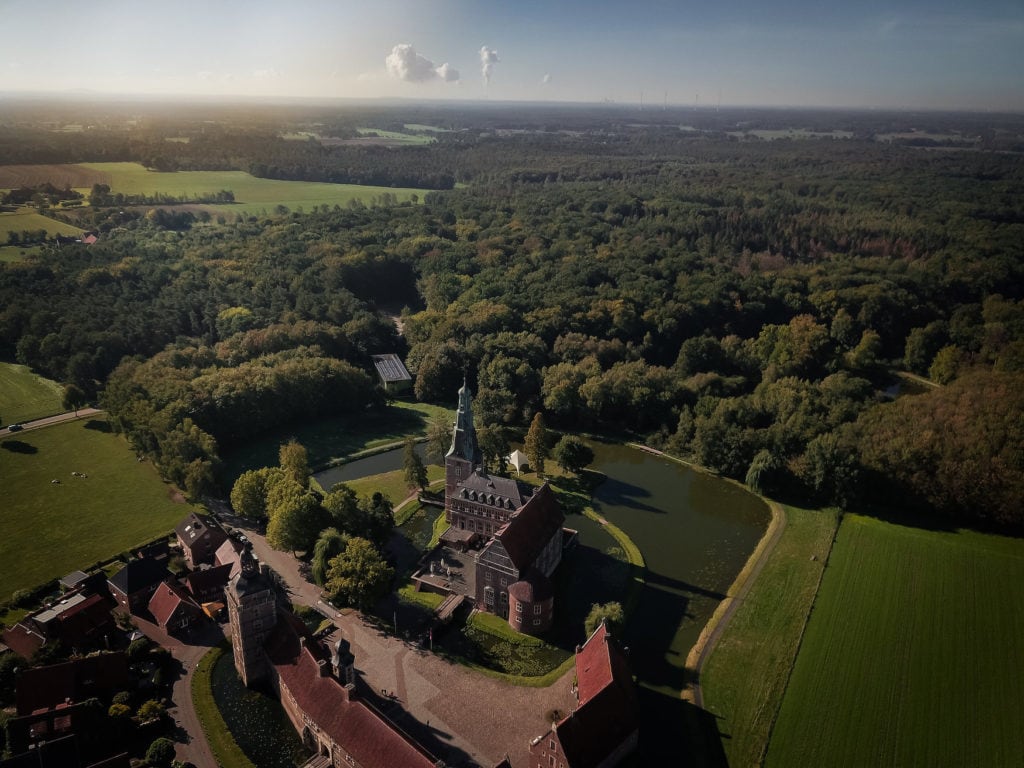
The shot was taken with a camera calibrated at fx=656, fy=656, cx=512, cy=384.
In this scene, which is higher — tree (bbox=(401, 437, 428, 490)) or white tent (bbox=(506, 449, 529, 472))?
tree (bbox=(401, 437, 428, 490))

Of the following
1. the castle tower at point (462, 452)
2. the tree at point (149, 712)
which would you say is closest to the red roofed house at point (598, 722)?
the castle tower at point (462, 452)

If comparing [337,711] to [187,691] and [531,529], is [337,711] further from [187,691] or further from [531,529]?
[531,529]

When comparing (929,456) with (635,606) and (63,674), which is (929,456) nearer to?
(635,606)

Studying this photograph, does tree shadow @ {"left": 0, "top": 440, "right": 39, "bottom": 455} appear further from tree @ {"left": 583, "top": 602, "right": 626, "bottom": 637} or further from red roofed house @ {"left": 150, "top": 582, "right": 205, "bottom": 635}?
tree @ {"left": 583, "top": 602, "right": 626, "bottom": 637}

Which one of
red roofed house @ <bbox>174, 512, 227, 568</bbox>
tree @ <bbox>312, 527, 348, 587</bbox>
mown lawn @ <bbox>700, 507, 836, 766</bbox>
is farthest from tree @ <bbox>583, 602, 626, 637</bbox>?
red roofed house @ <bbox>174, 512, 227, 568</bbox>

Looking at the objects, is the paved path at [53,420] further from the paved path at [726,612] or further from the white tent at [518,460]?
the paved path at [726,612]
